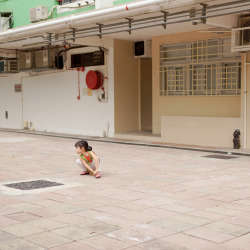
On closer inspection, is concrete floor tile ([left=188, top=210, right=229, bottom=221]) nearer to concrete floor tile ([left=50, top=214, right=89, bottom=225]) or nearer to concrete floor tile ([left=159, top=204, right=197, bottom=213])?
concrete floor tile ([left=159, top=204, right=197, bottom=213])

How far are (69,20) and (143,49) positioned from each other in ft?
12.2

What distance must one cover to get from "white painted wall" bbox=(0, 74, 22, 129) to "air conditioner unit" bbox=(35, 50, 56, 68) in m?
2.38

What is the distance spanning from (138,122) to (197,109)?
3.33 m

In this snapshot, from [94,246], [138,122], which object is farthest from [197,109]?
[94,246]

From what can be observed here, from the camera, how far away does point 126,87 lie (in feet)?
50.8

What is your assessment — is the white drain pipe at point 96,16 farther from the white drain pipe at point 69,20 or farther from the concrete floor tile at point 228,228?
the concrete floor tile at point 228,228

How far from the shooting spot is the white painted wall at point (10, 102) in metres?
19.6

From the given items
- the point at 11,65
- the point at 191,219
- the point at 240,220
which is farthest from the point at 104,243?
the point at 11,65

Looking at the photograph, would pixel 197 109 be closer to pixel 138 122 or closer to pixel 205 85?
pixel 205 85

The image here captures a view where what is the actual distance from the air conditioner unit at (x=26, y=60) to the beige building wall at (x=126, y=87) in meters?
4.34

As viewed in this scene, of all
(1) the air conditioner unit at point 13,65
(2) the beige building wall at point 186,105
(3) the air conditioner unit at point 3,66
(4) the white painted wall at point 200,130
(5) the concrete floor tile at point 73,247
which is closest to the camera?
(5) the concrete floor tile at point 73,247

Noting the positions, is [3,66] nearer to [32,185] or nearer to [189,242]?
[32,185]

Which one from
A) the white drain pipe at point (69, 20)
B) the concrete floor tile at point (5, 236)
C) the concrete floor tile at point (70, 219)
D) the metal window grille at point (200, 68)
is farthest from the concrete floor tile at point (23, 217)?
the metal window grille at point (200, 68)

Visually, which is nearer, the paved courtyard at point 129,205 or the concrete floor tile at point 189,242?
the concrete floor tile at point 189,242
